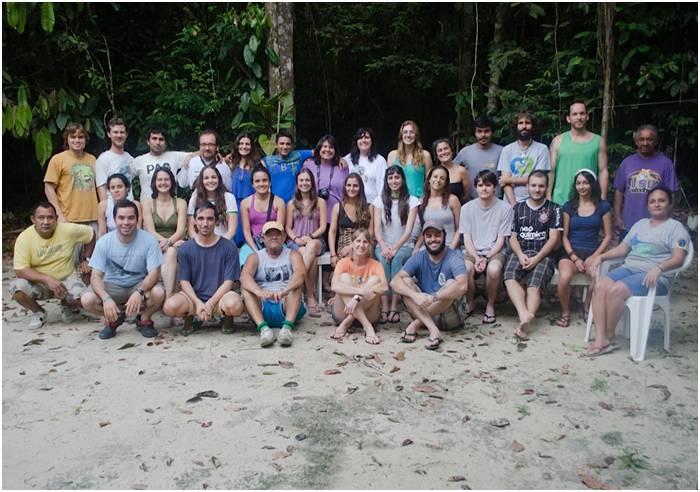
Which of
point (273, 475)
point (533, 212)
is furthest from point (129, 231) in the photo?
point (533, 212)

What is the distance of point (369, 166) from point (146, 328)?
2383 mm

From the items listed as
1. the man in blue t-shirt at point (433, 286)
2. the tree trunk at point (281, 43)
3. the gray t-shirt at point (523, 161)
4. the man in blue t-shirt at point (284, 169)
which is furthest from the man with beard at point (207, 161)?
the gray t-shirt at point (523, 161)

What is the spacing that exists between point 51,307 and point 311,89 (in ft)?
20.3

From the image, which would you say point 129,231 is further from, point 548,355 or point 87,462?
point 548,355

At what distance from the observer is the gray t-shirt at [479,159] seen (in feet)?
18.1

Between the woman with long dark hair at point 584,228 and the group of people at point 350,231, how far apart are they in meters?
0.01

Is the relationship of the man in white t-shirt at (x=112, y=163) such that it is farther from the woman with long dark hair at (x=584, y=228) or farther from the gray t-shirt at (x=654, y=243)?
the gray t-shirt at (x=654, y=243)

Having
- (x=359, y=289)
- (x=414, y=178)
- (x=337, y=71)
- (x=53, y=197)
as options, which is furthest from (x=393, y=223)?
(x=337, y=71)

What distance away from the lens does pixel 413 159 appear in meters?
5.46

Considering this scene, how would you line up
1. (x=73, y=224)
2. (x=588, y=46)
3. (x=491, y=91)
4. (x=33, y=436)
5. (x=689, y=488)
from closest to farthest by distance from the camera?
(x=689, y=488)
(x=33, y=436)
(x=73, y=224)
(x=588, y=46)
(x=491, y=91)

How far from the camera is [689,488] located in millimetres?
2578

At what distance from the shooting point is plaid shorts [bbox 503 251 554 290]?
15.5 feet

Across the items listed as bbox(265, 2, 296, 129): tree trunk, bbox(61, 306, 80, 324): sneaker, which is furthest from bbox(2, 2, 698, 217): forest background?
bbox(61, 306, 80, 324): sneaker

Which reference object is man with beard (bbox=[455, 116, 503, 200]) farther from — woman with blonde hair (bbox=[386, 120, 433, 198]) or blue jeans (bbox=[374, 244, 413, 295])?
blue jeans (bbox=[374, 244, 413, 295])
